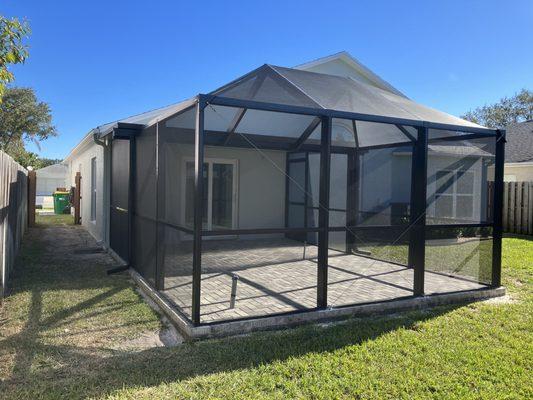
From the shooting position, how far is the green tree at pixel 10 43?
4348mm

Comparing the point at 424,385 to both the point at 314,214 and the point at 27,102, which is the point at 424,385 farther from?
the point at 27,102

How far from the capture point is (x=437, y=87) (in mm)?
21234

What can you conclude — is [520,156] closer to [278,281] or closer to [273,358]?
[278,281]

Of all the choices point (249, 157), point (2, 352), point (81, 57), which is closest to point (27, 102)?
point (81, 57)

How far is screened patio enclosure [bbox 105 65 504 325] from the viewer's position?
15.7 feet

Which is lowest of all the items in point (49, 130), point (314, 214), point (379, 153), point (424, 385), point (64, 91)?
point (424, 385)

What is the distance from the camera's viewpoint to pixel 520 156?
50.5 ft

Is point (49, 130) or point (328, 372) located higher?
point (49, 130)

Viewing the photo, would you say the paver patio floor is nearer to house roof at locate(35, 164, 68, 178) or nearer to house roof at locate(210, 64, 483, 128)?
house roof at locate(210, 64, 483, 128)

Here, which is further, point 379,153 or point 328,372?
point 379,153

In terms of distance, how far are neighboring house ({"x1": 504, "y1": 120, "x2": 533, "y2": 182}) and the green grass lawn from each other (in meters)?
11.5

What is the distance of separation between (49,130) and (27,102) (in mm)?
3299

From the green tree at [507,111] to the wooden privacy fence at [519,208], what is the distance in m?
26.8

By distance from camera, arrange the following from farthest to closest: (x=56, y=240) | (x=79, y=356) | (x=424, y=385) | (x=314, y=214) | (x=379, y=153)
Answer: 1. (x=56, y=240)
2. (x=314, y=214)
3. (x=379, y=153)
4. (x=79, y=356)
5. (x=424, y=385)
